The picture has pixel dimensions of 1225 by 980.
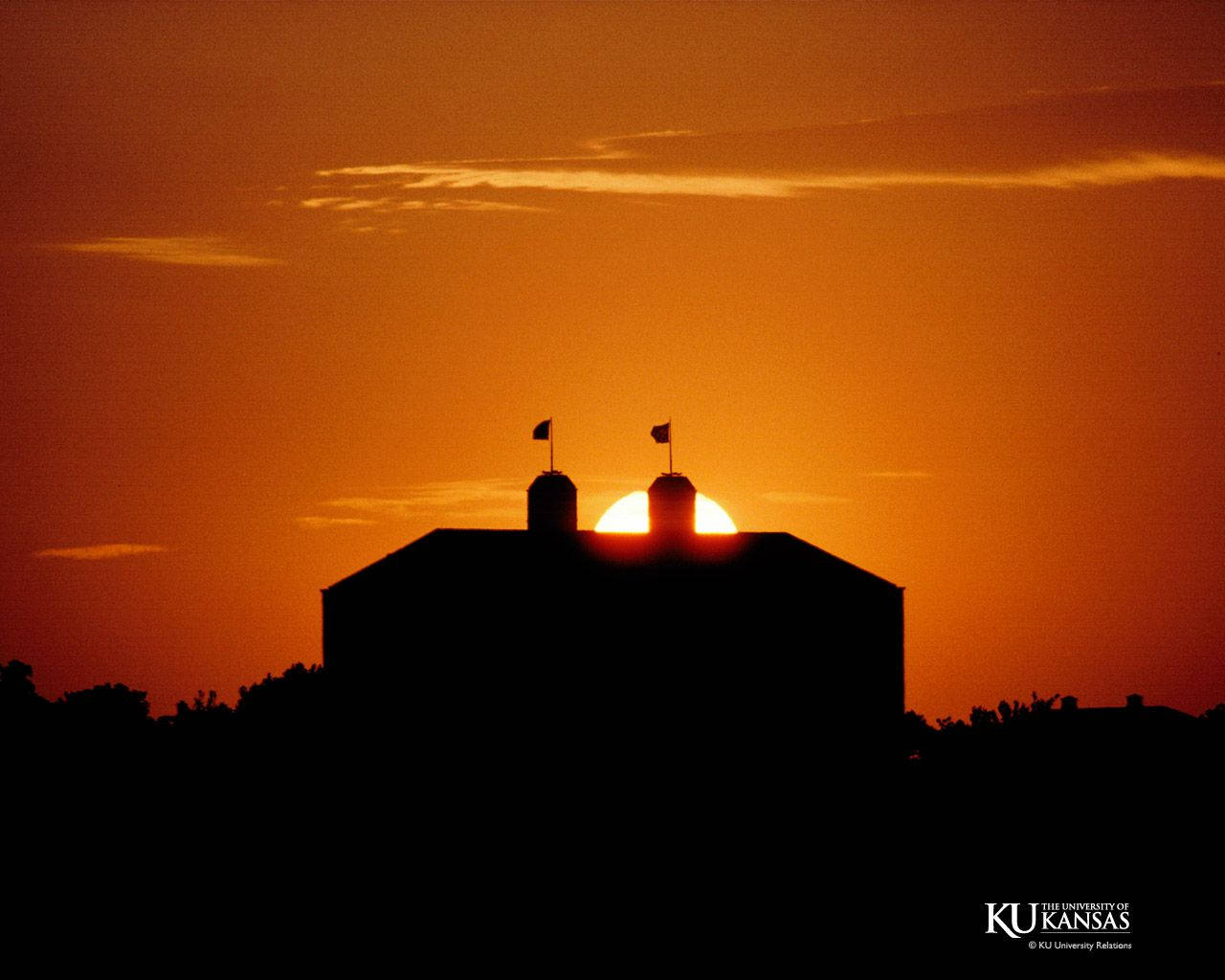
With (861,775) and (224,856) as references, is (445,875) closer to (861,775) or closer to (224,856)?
(224,856)

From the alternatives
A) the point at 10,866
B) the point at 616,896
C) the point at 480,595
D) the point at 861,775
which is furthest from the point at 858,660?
the point at 10,866

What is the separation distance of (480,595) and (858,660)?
12.1m

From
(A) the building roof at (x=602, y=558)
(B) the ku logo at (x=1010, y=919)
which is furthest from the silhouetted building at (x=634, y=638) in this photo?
(B) the ku logo at (x=1010, y=919)

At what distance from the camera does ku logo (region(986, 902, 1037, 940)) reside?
4244 cm

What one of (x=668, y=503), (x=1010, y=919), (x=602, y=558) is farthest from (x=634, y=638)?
(x=1010, y=919)

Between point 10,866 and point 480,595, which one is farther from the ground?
point 480,595

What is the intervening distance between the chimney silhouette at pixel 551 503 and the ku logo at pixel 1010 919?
2473cm

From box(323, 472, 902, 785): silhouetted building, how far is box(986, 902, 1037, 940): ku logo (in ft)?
62.0

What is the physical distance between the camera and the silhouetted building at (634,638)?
6212 centimetres

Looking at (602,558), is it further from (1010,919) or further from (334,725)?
(1010,919)

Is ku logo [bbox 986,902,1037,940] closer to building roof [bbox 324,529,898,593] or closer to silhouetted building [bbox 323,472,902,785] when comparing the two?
silhouetted building [bbox 323,472,902,785]

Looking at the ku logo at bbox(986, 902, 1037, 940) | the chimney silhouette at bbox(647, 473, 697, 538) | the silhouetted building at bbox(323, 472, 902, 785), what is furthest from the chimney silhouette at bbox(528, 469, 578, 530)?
the ku logo at bbox(986, 902, 1037, 940)

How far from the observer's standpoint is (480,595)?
6241cm

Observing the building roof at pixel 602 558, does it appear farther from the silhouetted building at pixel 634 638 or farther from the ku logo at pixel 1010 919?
the ku logo at pixel 1010 919
